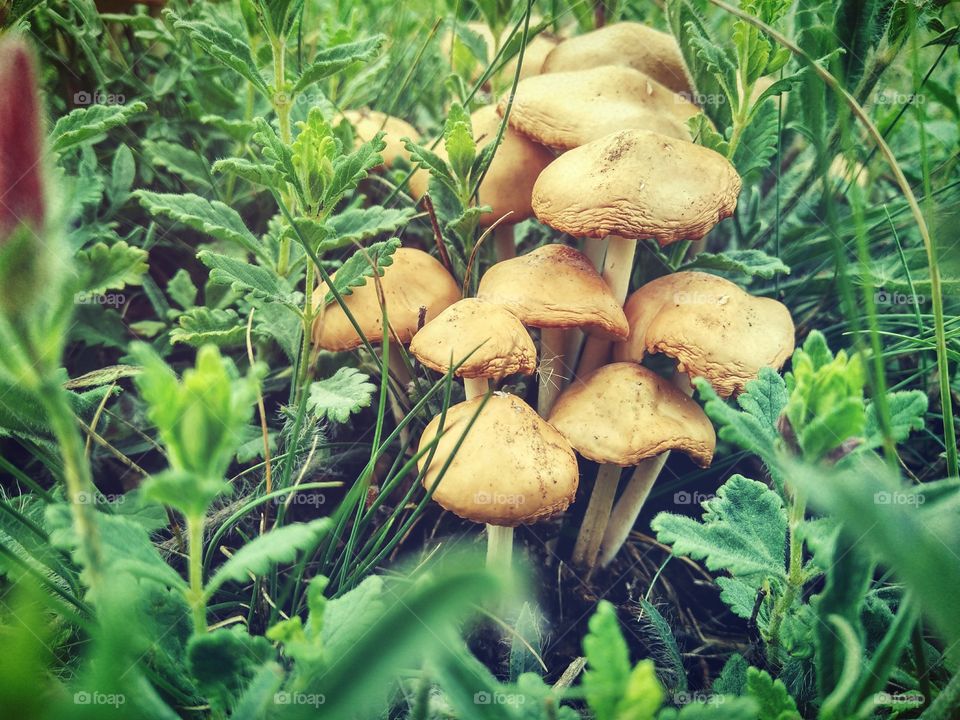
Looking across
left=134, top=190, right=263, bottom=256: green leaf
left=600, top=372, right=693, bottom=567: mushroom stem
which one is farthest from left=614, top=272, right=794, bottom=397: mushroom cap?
left=134, top=190, right=263, bottom=256: green leaf

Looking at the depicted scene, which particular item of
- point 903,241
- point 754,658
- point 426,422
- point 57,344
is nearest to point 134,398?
point 426,422

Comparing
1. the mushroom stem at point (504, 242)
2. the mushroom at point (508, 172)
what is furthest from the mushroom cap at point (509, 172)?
the mushroom stem at point (504, 242)

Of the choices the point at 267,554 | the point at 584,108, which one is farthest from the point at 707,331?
the point at 267,554

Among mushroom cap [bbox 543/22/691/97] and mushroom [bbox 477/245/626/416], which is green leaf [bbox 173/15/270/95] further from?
mushroom cap [bbox 543/22/691/97]

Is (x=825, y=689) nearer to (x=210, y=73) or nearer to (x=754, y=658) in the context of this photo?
(x=754, y=658)

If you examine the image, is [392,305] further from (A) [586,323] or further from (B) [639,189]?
(B) [639,189]

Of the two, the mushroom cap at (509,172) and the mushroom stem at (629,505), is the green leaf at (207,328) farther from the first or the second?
the mushroom stem at (629,505)
